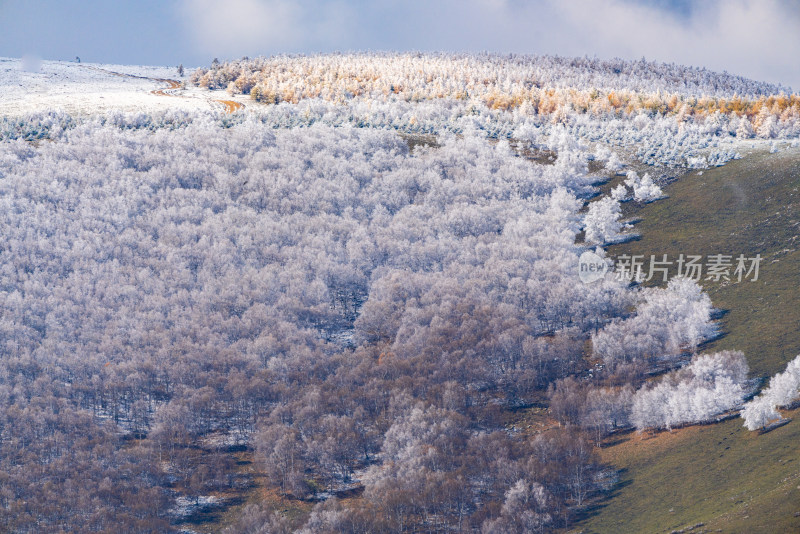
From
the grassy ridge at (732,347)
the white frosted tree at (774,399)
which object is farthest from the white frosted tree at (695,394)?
the white frosted tree at (774,399)

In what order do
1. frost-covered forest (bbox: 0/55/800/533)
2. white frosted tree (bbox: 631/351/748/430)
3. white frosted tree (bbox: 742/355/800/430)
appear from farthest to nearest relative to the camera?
white frosted tree (bbox: 631/351/748/430) < frost-covered forest (bbox: 0/55/800/533) < white frosted tree (bbox: 742/355/800/430)

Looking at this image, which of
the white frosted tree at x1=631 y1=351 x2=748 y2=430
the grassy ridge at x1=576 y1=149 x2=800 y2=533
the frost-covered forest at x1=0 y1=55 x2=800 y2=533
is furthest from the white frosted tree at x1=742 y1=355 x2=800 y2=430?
the white frosted tree at x1=631 y1=351 x2=748 y2=430

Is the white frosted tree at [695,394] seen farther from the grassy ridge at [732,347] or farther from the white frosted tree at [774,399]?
the white frosted tree at [774,399]

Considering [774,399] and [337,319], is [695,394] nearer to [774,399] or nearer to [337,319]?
[774,399]

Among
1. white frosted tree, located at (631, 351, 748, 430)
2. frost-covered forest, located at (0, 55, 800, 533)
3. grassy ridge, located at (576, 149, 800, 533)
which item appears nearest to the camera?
grassy ridge, located at (576, 149, 800, 533)

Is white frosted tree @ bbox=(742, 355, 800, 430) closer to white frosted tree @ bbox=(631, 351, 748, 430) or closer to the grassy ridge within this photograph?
the grassy ridge

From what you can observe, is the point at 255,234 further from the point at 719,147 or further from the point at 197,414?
the point at 719,147
